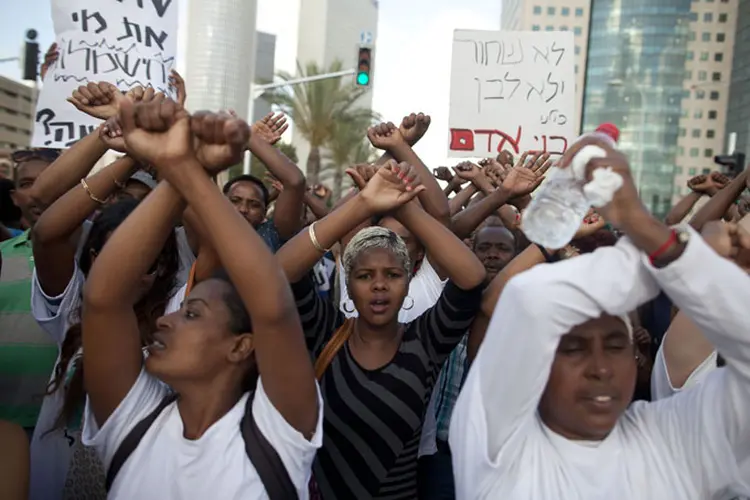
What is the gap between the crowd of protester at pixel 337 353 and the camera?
5.58ft

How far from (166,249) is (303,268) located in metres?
0.67

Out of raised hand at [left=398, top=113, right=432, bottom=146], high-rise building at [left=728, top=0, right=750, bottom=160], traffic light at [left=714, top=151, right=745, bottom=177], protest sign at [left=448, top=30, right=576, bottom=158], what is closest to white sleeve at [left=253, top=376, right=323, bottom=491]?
raised hand at [left=398, top=113, right=432, bottom=146]

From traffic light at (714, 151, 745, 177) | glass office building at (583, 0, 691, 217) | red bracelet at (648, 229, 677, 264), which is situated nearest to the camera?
red bracelet at (648, 229, 677, 264)

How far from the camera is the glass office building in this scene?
3155 inches

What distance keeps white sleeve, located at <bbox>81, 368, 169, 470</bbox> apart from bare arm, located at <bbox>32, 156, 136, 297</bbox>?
800 mm

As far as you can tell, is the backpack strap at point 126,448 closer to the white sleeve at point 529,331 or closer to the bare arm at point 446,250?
the white sleeve at point 529,331

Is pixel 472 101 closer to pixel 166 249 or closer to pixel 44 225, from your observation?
pixel 166 249

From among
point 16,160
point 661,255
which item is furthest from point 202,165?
point 16,160

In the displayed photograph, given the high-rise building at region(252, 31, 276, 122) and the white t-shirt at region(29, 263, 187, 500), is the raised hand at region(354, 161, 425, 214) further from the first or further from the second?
the high-rise building at region(252, 31, 276, 122)

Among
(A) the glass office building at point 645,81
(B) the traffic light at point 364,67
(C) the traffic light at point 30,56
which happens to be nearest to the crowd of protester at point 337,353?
(C) the traffic light at point 30,56

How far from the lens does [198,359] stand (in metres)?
2.07

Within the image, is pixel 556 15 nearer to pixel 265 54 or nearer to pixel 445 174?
pixel 265 54

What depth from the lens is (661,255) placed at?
63.1 inches

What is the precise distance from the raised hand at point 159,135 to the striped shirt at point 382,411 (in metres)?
1.05
